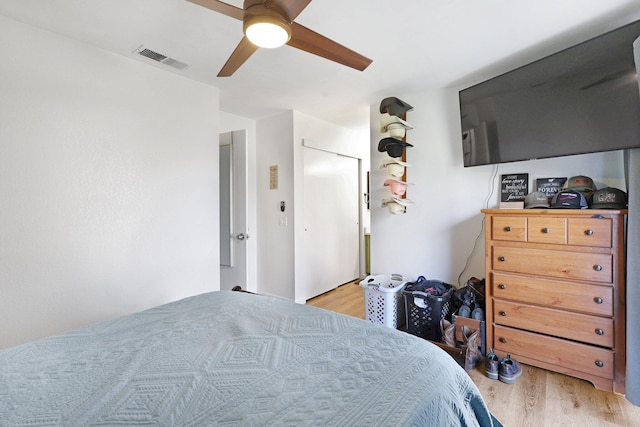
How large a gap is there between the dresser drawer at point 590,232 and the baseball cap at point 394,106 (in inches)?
62.2

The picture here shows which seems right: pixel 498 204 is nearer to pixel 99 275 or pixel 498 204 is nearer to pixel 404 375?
pixel 404 375

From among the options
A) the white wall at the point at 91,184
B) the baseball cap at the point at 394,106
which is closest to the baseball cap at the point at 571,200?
the baseball cap at the point at 394,106

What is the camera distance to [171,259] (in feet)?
8.14

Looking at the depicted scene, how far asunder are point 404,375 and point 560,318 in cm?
165

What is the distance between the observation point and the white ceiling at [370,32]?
65.6 inches

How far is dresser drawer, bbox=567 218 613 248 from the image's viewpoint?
1758mm

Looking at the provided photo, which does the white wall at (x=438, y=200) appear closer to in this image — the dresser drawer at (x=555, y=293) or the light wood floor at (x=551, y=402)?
the dresser drawer at (x=555, y=293)

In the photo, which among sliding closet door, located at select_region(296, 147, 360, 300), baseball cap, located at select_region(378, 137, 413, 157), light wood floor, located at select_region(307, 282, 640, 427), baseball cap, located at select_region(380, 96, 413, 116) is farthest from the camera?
sliding closet door, located at select_region(296, 147, 360, 300)

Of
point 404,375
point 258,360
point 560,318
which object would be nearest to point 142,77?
point 258,360

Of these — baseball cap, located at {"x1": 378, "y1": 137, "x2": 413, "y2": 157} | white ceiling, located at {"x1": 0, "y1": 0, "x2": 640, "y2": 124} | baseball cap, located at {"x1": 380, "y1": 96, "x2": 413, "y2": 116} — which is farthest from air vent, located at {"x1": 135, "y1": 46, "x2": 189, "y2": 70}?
baseball cap, located at {"x1": 378, "y1": 137, "x2": 413, "y2": 157}

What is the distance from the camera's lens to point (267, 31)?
1.30 metres

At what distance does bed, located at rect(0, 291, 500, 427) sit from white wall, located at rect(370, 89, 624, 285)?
1807 mm

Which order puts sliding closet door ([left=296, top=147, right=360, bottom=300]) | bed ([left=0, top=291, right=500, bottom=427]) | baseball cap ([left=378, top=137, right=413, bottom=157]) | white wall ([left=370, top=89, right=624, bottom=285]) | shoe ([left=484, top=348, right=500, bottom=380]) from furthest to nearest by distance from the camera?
sliding closet door ([left=296, top=147, right=360, bottom=300]), baseball cap ([left=378, top=137, right=413, bottom=157]), white wall ([left=370, top=89, right=624, bottom=285]), shoe ([left=484, top=348, right=500, bottom=380]), bed ([left=0, top=291, right=500, bottom=427])

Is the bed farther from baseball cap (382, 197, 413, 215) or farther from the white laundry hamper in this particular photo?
baseball cap (382, 197, 413, 215)
